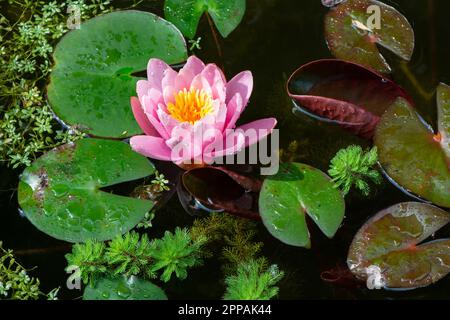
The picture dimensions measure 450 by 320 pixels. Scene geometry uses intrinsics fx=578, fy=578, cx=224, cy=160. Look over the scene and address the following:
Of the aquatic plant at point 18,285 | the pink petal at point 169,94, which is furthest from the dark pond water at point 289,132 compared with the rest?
the pink petal at point 169,94

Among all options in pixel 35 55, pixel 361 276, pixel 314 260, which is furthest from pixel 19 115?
pixel 361 276

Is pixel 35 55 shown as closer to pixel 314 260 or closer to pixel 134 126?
pixel 134 126

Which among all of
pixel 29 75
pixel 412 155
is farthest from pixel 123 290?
pixel 412 155

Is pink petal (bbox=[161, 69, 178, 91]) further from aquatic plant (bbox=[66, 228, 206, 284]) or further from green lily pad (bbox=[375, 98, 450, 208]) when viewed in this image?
green lily pad (bbox=[375, 98, 450, 208])

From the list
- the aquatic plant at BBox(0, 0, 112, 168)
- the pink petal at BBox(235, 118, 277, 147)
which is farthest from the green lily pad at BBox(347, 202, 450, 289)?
the aquatic plant at BBox(0, 0, 112, 168)

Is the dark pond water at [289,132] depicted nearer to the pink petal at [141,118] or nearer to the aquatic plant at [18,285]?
the aquatic plant at [18,285]

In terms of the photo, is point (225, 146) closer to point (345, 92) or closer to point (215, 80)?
point (215, 80)
